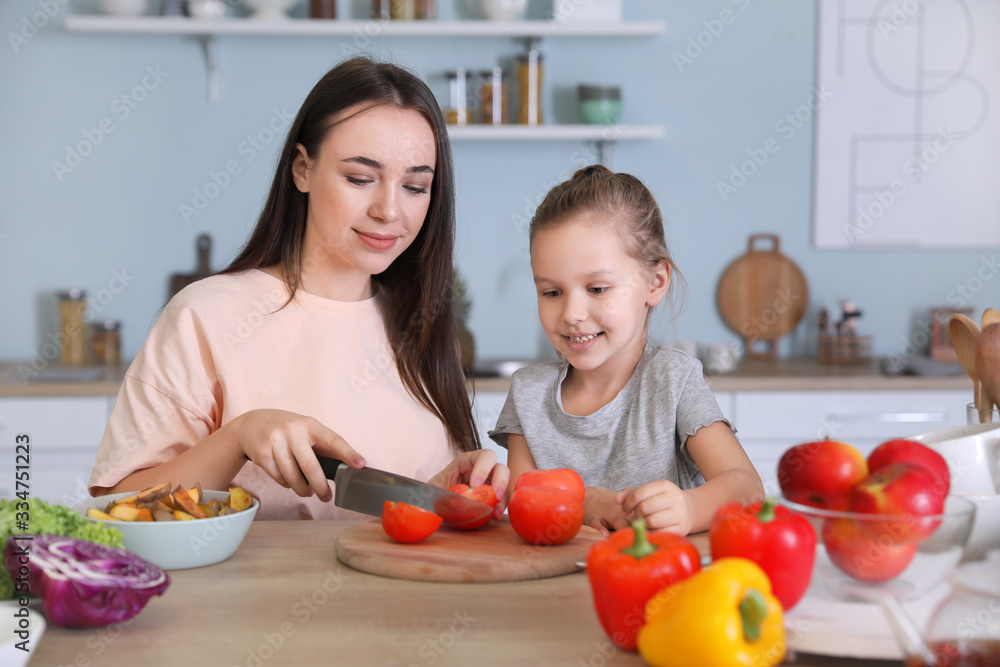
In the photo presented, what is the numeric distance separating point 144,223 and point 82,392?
29.9 inches

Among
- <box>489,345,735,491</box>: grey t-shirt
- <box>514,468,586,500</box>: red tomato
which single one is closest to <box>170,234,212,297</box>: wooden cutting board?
<box>489,345,735,491</box>: grey t-shirt

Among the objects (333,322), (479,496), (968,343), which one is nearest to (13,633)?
(479,496)

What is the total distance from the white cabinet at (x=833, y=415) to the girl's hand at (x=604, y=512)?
1562 millimetres

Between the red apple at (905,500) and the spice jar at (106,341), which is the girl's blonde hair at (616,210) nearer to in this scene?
the red apple at (905,500)

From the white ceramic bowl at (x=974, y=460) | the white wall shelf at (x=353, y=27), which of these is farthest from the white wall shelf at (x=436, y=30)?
the white ceramic bowl at (x=974, y=460)

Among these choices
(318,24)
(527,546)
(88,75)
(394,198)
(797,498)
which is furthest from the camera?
(88,75)

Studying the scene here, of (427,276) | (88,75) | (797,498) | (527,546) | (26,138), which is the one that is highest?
(88,75)

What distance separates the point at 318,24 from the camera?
2.73 m

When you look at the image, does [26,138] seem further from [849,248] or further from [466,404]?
[849,248]

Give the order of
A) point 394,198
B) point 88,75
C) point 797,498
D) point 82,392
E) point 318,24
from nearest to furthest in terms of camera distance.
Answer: point 797,498
point 394,198
point 82,392
point 318,24
point 88,75

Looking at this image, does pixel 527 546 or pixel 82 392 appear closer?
pixel 527 546

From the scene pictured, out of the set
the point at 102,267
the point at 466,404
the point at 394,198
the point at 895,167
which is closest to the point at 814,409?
the point at 895,167

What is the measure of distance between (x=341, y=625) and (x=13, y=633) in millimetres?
244

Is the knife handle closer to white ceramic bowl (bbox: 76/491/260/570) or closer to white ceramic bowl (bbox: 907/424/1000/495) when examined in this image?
white ceramic bowl (bbox: 76/491/260/570)
